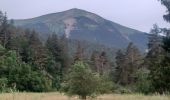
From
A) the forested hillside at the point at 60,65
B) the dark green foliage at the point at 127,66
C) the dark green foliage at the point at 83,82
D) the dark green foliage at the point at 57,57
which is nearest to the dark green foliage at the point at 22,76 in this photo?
the forested hillside at the point at 60,65

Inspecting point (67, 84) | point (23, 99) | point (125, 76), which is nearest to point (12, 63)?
point (125, 76)

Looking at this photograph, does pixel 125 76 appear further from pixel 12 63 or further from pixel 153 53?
pixel 12 63

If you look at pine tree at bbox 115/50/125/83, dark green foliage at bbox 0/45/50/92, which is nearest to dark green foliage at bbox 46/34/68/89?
pine tree at bbox 115/50/125/83

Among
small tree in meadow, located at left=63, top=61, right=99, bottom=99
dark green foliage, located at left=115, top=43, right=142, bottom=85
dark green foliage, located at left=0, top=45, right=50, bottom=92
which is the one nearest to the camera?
small tree in meadow, located at left=63, top=61, right=99, bottom=99

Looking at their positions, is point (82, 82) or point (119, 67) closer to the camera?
point (82, 82)

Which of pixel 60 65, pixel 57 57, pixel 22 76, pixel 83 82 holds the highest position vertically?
pixel 83 82

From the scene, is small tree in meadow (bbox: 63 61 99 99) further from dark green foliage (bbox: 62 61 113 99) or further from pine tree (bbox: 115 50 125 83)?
pine tree (bbox: 115 50 125 83)

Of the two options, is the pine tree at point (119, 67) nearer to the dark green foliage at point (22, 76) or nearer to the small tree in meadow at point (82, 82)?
the dark green foliage at point (22, 76)

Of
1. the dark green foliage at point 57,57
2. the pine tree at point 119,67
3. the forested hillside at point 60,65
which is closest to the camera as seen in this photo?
the forested hillside at point 60,65

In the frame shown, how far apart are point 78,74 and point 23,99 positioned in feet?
52.0

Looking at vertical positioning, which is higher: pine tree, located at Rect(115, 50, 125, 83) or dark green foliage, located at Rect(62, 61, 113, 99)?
dark green foliage, located at Rect(62, 61, 113, 99)

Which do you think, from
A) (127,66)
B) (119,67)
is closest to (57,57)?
(119,67)

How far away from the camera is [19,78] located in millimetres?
66750

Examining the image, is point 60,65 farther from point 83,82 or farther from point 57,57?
point 83,82
